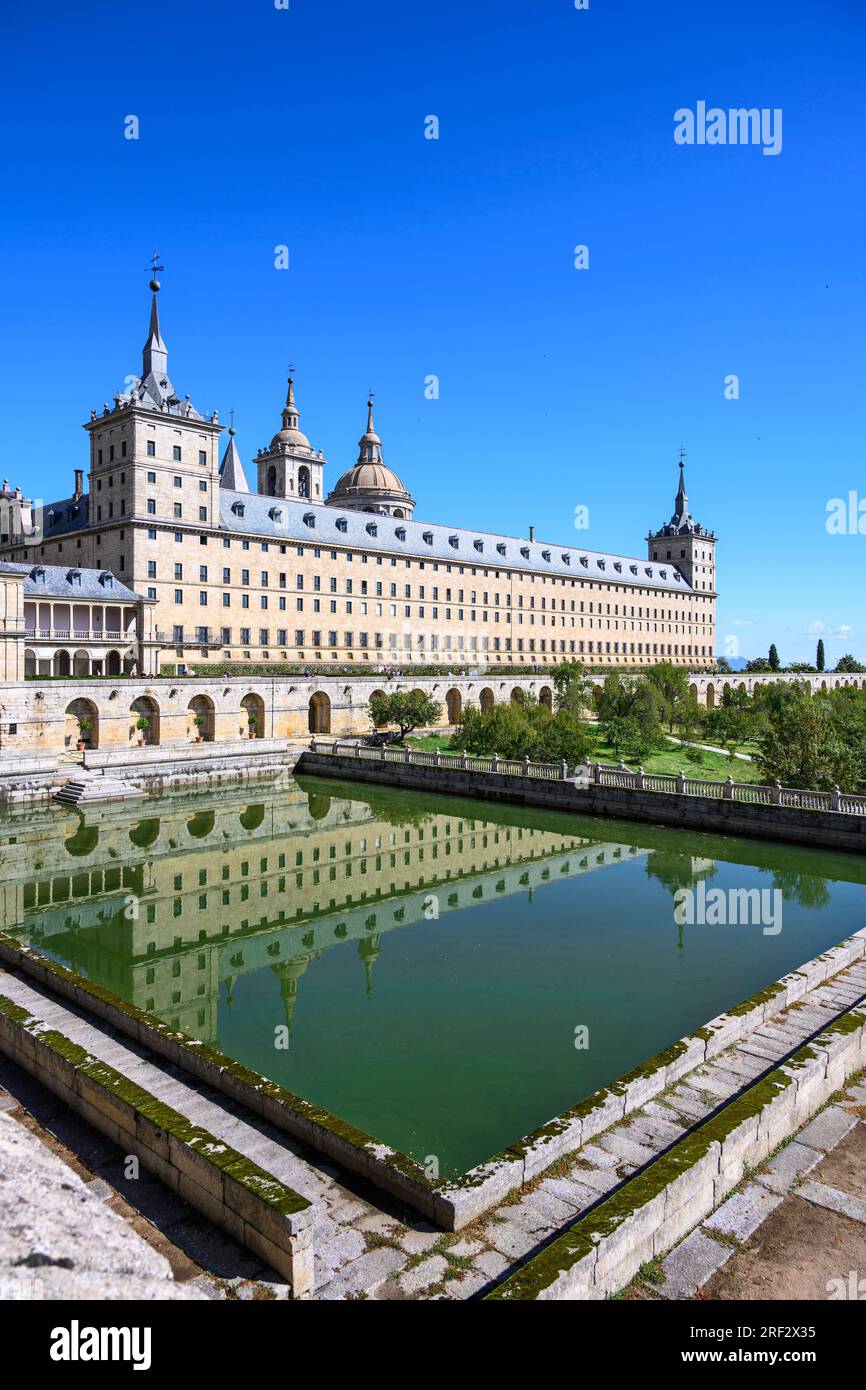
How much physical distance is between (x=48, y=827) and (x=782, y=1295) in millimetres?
29405

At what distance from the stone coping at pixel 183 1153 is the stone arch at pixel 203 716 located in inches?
1464

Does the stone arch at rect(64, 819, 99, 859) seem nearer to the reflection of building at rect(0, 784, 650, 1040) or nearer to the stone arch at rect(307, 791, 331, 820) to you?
the reflection of building at rect(0, 784, 650, 1040)

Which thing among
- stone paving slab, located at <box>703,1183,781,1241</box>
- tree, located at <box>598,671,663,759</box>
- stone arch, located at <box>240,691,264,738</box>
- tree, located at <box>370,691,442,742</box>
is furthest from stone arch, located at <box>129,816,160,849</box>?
tree, located at <box>598,671,663,759</box>

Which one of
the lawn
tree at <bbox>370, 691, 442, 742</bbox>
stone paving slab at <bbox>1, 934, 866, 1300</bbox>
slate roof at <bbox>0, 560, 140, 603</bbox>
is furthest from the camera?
tree at <bbox>370, 691, 442, 742</bbox>

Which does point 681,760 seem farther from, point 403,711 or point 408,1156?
point 408,1156

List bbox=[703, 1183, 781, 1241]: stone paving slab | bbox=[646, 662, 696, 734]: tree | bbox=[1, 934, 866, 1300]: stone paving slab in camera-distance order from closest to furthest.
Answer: bbox=[1, 934, 866, 1300]: stone paving slab, bbox=[703, 1183, 781, 1241]: stone paving slab, bbox=[646, 662, 696, 734]: tree

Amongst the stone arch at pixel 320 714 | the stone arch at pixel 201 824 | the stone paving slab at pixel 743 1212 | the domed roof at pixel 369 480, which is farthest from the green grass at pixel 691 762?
the domed roof at pixel 369 480

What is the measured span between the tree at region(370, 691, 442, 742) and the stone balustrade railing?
3879 millimetres

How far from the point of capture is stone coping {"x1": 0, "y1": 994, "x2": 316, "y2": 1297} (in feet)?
21.8

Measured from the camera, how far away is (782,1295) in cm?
667

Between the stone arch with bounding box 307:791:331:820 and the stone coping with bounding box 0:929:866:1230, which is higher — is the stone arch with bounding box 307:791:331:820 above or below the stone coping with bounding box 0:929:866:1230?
below

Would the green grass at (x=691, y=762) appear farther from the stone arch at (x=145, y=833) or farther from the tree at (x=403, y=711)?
the stone arch at (x=145, y=833)
